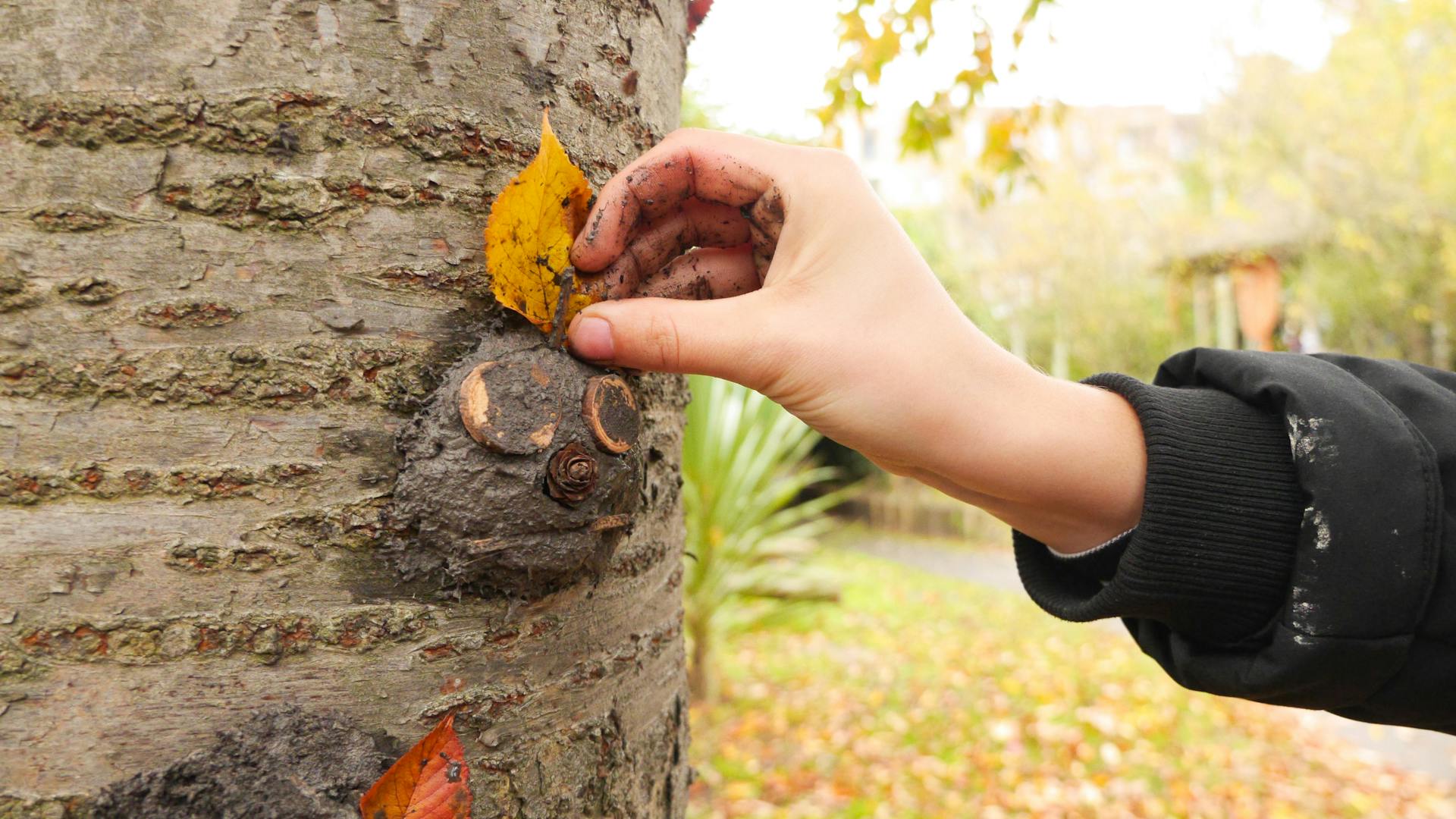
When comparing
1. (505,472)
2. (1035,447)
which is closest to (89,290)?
(505,472)

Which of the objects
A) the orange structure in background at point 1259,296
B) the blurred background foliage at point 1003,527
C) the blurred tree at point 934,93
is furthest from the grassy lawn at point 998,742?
the orange structure in background at point 1259,296

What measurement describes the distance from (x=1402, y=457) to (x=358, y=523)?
50.0 inches

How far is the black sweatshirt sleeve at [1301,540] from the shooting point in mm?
1059

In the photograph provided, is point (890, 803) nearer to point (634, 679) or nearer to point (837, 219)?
point (634, 679)

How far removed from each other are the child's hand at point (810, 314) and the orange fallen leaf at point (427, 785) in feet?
1.45

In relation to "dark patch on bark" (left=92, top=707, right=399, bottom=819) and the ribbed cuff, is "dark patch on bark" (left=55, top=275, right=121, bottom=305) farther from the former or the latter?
the ribbed cuff

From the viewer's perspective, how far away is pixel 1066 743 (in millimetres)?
4555

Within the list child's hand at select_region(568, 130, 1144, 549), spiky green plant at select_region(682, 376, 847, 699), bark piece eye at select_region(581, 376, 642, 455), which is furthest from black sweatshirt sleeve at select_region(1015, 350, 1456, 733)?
spiky green plant at select_region(682, 376, 847, 699)

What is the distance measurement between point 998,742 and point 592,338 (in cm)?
442

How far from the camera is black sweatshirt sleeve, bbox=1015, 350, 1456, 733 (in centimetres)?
106

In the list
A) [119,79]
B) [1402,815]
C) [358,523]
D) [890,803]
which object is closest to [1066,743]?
[890,803]

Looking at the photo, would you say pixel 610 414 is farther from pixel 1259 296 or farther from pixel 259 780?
pixel 1259 296

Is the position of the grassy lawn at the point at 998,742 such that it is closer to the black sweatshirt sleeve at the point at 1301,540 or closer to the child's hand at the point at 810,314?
the black sweatshirt sleeve at the point at 1301,540

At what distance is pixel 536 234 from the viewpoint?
0.93 m
